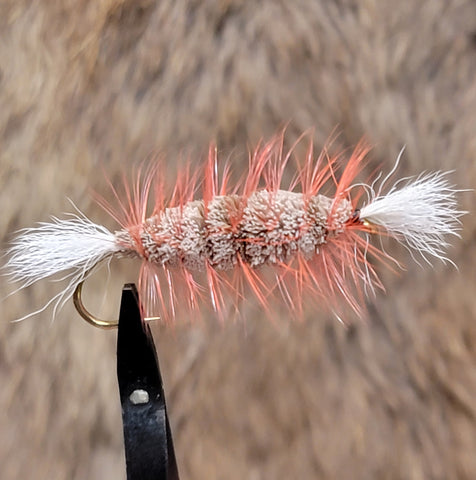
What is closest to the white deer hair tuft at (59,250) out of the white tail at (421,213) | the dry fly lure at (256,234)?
the dry fly lure at (256,234)

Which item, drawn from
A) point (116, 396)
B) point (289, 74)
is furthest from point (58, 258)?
point (289, 74)

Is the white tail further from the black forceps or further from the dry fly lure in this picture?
the black forceps

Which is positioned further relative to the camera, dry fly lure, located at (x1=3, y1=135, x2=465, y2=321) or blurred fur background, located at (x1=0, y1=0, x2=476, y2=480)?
blurred fur background, located at (x1=0, y1=0, x2=476, y2=480)

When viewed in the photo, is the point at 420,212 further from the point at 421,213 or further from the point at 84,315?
the point at 84,315

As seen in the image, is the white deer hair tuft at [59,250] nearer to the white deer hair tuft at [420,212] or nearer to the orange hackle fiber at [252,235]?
the orange hackle fiber at [252,235]

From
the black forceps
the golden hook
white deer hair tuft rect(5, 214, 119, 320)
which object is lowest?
the black forceps

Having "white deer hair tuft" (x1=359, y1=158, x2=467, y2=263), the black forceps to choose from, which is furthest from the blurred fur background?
the black forceps

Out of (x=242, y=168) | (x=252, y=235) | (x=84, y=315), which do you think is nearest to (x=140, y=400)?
(x=84, y=315)
